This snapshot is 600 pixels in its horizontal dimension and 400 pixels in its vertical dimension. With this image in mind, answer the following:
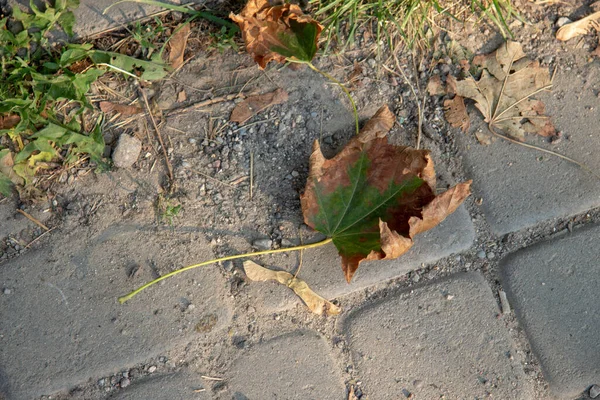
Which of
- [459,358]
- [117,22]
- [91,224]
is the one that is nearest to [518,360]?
[459,358]

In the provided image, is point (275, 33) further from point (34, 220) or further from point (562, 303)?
point (562, 303)

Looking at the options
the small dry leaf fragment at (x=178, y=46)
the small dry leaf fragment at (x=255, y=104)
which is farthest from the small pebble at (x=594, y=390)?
the small dry leaf fragment at (x=178, y=46)

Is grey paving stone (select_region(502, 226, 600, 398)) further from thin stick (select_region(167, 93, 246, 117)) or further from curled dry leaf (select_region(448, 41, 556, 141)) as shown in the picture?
thin stick (select_region(167, 93, 246, 117))

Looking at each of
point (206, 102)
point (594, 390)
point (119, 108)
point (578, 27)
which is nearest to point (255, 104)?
point (206, 102)

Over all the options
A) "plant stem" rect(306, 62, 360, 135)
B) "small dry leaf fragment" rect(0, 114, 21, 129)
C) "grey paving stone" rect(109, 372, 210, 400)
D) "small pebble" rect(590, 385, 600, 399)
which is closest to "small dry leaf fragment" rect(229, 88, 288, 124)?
"plant stem" rect(306, 62, 360, 135)

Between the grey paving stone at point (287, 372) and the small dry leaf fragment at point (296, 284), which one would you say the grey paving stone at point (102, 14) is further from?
the grey paving stone at point (287, 372)

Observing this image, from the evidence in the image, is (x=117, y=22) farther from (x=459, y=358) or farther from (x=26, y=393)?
(x=459, y=358)
